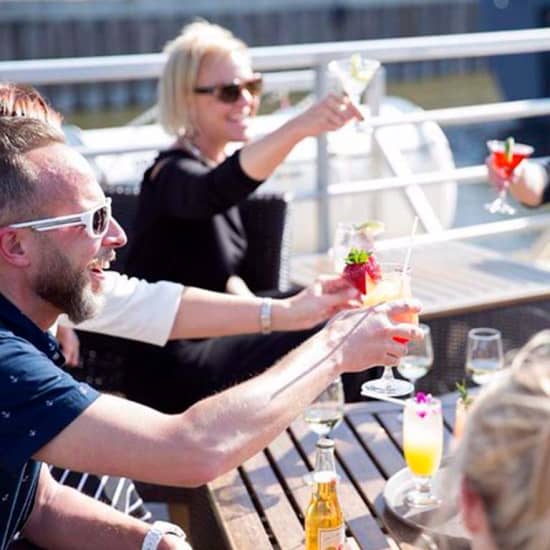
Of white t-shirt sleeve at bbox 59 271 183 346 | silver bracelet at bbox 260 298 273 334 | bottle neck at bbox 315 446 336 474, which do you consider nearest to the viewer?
bottle neck at bbox 315 446 336 474

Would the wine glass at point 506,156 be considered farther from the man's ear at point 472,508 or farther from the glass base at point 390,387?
the man's ear at point 472,508

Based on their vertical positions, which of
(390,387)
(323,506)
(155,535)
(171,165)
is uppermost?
(171,165)

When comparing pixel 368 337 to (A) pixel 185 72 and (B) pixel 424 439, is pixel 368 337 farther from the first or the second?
(A) pixel 185 72

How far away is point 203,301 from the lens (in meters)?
2.90

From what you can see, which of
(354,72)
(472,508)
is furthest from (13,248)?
Answer: (354,72)

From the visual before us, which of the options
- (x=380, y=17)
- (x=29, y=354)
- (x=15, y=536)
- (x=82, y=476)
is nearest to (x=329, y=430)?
(x=82, y=476)

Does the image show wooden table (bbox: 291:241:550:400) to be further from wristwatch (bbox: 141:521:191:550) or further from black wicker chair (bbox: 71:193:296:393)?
wristwatch (bbox: 141:521:191:550)

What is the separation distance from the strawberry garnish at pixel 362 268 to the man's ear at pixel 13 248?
738 mm

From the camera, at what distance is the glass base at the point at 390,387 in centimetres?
223

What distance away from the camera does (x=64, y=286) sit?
6.45 ft

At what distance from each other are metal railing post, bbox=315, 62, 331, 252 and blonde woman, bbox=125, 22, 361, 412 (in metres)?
0.86

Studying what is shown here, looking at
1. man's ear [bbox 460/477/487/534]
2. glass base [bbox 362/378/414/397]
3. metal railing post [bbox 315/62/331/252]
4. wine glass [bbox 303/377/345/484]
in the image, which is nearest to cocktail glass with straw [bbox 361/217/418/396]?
glass base [bbox 362/378/414/397]

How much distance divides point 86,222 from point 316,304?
0.98 metres

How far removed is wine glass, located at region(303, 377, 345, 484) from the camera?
8.31 ft
